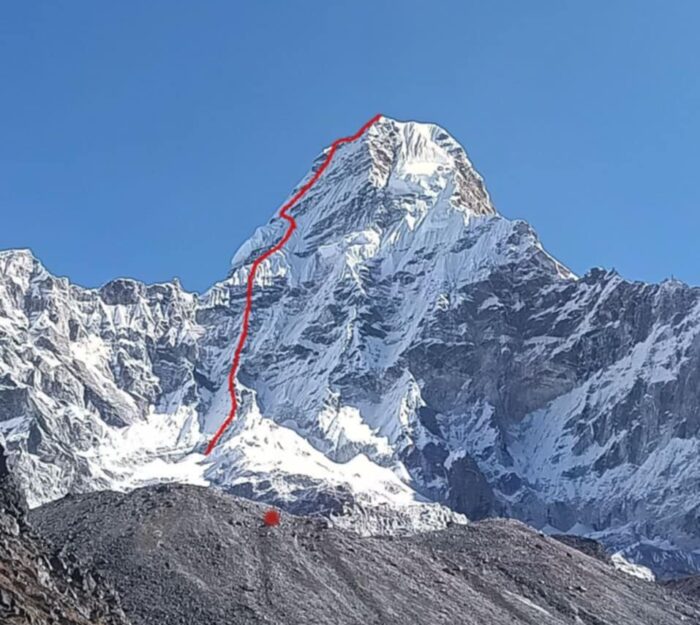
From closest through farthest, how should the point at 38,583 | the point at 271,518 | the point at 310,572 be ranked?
the point at 38,583 → the point at 310,572 → the point at 271,518

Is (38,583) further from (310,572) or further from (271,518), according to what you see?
(271,518)

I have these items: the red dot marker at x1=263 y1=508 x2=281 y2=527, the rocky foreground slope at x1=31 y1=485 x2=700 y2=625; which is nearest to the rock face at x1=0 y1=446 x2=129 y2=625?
the rocky foreground slope at x1=31 y1=485 x2=700 y2=625

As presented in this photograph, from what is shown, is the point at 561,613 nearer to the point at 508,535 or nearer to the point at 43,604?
the point at 508,535

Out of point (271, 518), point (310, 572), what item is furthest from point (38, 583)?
point (271, 518)

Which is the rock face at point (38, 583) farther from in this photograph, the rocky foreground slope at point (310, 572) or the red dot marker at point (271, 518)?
the red dot marker at point (271, 518)

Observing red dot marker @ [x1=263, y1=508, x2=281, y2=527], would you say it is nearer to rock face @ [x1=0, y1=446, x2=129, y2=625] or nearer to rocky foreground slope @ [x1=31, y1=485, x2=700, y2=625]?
rocky foreground slope @ [x1=31, y1=485, x2=700, y2=625]
